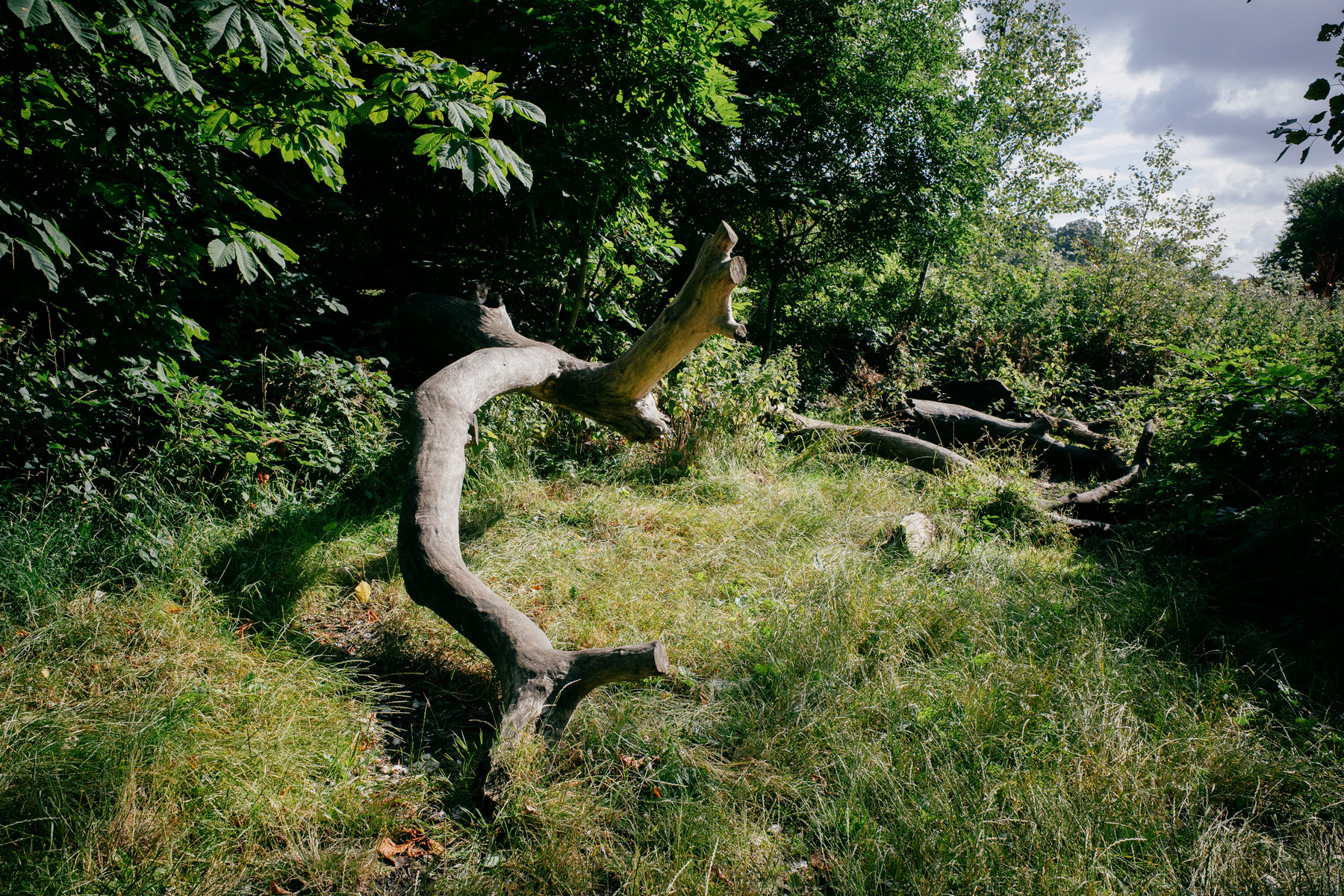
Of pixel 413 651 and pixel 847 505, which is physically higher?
pixel 847 505

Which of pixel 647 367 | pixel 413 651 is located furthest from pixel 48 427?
pixel 647 367

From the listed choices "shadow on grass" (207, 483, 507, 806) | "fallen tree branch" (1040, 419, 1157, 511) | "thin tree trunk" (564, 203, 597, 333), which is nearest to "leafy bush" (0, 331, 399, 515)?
"shadow on grass" (207, 483, 507, 806)

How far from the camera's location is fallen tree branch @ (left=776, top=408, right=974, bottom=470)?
6.36 m

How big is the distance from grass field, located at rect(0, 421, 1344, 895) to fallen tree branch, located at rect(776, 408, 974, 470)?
7.56 ft

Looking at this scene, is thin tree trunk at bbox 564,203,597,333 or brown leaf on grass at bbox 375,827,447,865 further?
thin tree trunk at bbox 564,203,597,333

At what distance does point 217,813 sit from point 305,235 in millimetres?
4906

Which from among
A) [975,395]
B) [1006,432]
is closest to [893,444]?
[1006,432]

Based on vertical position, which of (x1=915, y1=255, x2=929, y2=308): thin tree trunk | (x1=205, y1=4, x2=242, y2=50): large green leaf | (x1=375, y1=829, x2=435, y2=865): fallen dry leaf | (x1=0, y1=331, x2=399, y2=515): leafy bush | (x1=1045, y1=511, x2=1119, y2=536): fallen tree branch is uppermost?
(x1=915, y1=255, x2=929, y2=308): thin tree trunk

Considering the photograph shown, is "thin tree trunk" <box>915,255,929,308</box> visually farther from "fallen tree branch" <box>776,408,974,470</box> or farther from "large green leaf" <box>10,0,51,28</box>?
"large green leaf" <box>10,0,51,28</box>

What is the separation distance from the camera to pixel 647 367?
14.8ft

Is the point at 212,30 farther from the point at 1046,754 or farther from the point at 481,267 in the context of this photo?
the point at 481,267

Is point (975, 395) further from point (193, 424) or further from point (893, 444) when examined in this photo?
point (193, 424)

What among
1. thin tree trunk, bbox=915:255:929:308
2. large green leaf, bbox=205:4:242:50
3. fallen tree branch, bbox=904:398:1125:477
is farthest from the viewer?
thin tree trunk, bbox=915:255:929:308

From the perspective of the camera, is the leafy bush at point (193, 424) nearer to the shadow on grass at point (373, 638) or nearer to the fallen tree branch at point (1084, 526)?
the shadow on grass at point (373, 638)
